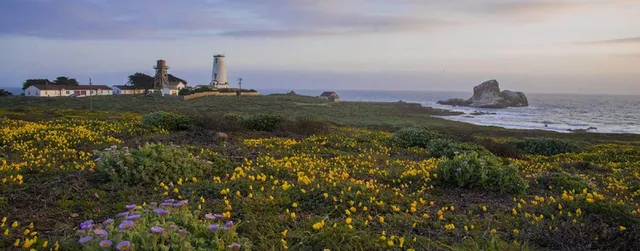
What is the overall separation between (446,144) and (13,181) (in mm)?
9784

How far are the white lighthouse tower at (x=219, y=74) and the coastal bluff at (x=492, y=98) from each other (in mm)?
61294

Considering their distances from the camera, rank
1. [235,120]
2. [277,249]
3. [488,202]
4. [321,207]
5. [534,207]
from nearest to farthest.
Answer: [277,249] → [321,207] → [534,207] → [488,202] → [235,120]

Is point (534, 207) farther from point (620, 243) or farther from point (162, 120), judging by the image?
point (162, 120)

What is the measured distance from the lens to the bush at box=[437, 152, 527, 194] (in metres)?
7.16

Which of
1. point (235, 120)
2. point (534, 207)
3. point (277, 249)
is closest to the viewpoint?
point (277, 249)

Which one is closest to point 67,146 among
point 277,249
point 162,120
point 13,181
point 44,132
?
point 44,132

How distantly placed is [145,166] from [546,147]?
1459 centimetres

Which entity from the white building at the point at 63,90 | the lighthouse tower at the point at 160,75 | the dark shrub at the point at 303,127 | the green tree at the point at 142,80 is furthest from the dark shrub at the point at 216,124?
the green tree at the point at 142,80

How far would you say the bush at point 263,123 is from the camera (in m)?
16.4

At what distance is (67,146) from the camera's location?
10.2m

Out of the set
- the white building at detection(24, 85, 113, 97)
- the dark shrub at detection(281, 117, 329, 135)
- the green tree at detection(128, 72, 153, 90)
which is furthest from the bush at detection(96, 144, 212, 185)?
the green tree at detection(128, 72, 153, 90)

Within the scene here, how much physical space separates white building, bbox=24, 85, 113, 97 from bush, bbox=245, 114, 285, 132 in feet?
209

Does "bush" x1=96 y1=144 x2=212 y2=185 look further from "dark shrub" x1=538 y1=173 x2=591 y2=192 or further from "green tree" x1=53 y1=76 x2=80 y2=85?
"green tree" x1=53 y1=76 x2=80 y2=85

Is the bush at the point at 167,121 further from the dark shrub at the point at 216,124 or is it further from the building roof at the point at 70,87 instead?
the building roof at the point at 70,87
